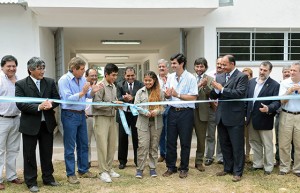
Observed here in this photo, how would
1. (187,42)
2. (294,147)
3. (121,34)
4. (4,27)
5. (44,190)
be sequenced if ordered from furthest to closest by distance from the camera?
(121,34) → (187,42) → (4,27) → (294,147) → (44,190)

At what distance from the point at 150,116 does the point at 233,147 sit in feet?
4.78

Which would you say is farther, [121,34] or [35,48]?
[121,34]

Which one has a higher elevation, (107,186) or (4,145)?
(4,145)

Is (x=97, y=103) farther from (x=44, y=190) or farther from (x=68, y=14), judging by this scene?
(x=68, y=14)

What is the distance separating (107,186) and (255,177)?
2451mm

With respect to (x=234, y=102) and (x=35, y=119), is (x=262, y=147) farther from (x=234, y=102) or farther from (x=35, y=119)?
(x=35, y=119)

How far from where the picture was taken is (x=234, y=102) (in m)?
5.42

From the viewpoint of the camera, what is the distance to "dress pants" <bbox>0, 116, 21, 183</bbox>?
5.02m

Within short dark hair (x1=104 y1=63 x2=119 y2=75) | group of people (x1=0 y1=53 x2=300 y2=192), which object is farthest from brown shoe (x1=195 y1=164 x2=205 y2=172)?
short dark hair (x1=104 y1=63 x2=119 y2=75)

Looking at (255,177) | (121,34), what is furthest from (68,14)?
(255,177)

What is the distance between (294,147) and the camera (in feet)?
18.6

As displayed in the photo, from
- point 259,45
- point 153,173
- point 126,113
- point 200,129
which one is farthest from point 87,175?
point 259,45

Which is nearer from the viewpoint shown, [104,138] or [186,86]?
[104,138]

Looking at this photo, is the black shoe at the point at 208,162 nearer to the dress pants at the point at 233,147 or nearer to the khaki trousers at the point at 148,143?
the dress pants at the point at 233,147
